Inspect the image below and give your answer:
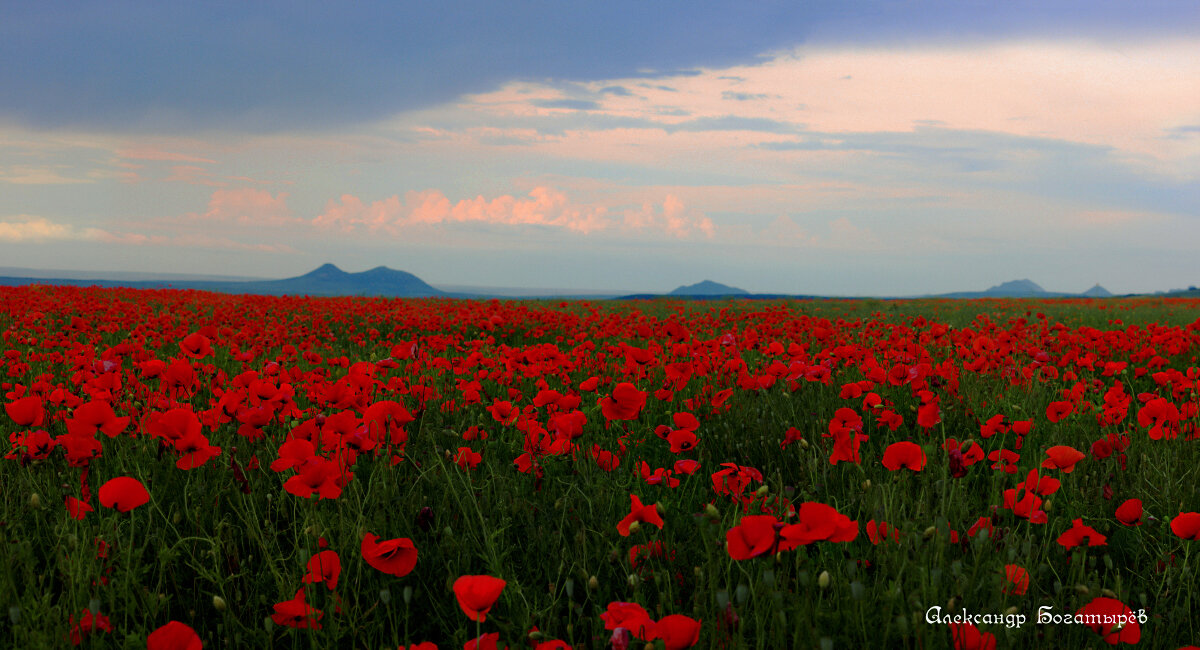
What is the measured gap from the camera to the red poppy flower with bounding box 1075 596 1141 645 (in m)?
1.52

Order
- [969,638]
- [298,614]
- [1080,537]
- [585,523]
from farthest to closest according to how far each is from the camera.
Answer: [585,523] → [1080,537] → [298,614] → [969,638]

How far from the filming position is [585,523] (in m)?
2.28

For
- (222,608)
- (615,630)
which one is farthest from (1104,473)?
(222,608)

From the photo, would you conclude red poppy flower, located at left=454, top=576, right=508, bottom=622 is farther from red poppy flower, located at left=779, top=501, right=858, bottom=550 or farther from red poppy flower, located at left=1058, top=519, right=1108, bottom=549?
red poppy flower, located at left=1058, top=519, right=1108, bottom=549

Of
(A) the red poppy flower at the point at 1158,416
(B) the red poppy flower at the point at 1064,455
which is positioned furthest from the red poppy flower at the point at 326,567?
(A) the red poppy flower at the point at 1158,416

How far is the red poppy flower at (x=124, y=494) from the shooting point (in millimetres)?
1727

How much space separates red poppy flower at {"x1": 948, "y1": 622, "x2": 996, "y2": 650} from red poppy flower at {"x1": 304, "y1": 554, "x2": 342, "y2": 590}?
1470mm

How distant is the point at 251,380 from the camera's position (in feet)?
9.51

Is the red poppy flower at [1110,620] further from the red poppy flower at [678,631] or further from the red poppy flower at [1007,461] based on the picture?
the red poppy flower at [678,631]

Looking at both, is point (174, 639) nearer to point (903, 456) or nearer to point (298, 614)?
point (298, 614)

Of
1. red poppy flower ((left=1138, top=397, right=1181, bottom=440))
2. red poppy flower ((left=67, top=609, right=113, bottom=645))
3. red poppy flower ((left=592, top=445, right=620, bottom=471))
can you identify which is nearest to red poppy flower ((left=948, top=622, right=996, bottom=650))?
red poppy flower ((left=592, top=445, right=620, bottom=471))

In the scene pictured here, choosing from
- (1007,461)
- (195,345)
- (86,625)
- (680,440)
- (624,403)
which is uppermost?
(195,345)

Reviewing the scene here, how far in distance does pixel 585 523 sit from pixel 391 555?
0.74 m

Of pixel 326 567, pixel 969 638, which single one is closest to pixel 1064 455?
pixel 969 638
